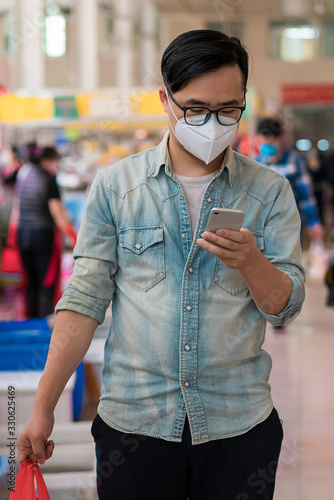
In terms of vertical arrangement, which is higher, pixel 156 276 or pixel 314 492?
pixel 156 276

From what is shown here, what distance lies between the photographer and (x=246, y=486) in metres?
1.44

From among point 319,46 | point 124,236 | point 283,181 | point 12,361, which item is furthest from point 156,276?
point 319,46

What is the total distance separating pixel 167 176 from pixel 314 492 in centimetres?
207

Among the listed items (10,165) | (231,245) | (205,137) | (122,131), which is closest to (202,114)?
(205,137)

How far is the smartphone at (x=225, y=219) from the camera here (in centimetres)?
124

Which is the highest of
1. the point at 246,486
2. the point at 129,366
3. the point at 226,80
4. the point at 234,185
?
the point at 226,80

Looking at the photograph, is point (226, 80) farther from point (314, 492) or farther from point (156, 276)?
point (314, 492)

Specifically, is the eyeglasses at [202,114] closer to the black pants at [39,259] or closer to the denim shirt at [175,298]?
the denim shirt at [175,298]

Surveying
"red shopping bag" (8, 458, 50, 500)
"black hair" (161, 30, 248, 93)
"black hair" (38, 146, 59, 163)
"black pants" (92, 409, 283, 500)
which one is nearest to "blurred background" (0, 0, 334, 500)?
"black hair" (38, 146, 59, 163)

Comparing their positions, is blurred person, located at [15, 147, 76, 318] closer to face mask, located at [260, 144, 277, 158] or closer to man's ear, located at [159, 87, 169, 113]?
face mask, located at [260, 144, 277, 158]

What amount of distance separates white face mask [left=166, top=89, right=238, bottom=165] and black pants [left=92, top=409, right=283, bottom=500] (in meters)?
0.57

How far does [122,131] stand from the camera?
35.3 ft

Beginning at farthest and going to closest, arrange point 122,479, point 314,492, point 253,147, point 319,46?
point 319,46, point 253,147, point 314,492, point 122,479

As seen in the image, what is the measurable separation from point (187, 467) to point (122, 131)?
9.63 meters
